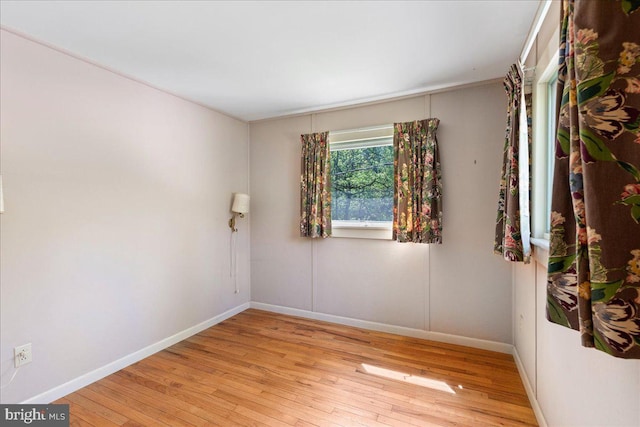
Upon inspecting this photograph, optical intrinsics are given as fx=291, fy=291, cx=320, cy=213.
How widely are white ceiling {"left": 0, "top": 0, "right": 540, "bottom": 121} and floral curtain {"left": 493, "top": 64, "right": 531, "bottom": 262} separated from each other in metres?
0.44

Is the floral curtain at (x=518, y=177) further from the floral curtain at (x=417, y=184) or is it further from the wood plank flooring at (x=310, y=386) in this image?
the wood plank flooring at (x=310, y=386)

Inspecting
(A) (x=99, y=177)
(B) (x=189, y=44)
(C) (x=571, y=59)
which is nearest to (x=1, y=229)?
(A) (x=99, y=177)

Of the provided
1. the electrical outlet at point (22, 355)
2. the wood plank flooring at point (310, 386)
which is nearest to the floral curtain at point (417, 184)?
the wood plank flooring at point (310, 386)

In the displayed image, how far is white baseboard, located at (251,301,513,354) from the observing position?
2600 mm

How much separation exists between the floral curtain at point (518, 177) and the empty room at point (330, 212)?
16mm

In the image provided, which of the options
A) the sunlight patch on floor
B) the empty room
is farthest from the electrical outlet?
the sunlight patch on floor

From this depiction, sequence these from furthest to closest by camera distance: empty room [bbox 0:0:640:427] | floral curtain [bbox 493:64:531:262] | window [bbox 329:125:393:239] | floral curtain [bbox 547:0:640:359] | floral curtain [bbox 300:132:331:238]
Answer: floral curtain [bbox 300:132:331:238] → window [bbox 329:125:393:239] → floral curtain [bbox 493:64:531:262] → empty room [bbox 0:0:640:427] → floral curtain [bbox 547:0:640:359]

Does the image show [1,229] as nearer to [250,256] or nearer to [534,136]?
[250,256]

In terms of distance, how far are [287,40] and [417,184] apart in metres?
1.66

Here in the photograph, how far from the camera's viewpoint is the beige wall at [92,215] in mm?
1816

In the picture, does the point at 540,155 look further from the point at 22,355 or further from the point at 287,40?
the point at 22,355

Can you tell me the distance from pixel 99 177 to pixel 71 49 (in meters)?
0.88

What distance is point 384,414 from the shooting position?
1819mm

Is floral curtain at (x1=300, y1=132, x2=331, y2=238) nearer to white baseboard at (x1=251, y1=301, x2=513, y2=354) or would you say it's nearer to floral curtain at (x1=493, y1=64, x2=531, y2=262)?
white baseboard at (x1=251, y1=301, x2=513, y2=354)
